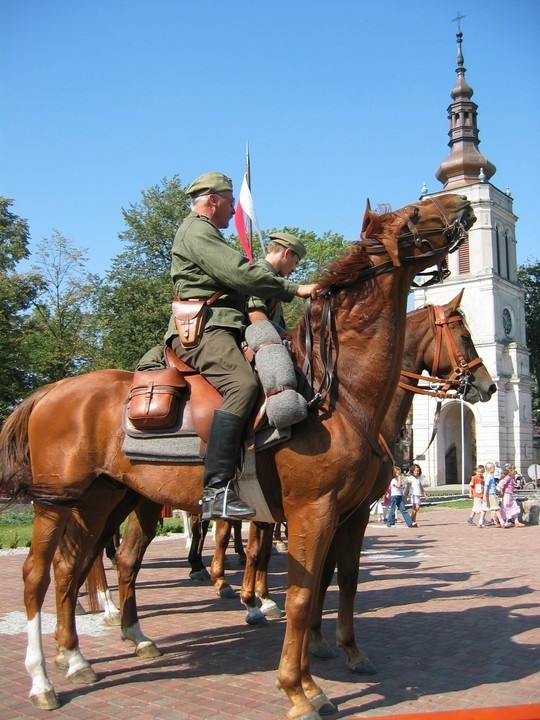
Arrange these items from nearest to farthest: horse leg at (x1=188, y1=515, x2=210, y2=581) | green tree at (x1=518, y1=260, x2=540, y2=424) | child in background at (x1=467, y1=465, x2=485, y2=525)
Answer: horse leg at (x1=188, y1=515, x2=210, y2=581)
child in background at (x1=467, y1=465, x2=485, y2=525)
green tree at (x1=518, y1=260, x2=540, y2=424)

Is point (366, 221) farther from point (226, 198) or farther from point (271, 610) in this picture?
point (271, 610)

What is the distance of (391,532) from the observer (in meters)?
20.0

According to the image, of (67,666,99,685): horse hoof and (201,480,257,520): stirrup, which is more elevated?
(201,480,257,520): stirrup

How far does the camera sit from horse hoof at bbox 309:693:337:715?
4.40 meters

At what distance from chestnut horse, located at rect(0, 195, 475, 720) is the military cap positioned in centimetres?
115

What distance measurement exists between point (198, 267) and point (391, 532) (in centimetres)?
1657

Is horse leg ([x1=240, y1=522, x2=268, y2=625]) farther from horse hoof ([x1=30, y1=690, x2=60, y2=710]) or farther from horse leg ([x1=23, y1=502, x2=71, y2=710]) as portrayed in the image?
horse hoof ([x1=30, y1=690, x2=60, y2=710])

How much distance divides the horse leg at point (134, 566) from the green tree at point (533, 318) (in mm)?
62908

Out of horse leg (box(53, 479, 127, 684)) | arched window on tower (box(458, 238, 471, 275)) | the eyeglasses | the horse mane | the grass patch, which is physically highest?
arched window on tower (box(458, 238, 471, 275))

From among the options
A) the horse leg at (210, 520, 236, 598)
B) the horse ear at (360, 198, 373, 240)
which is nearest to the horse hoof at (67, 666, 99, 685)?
the horse leg at (210, 520, 236, 598)

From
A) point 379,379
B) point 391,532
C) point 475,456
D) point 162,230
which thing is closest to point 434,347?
point 379,379

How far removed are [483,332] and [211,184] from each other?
49.1m

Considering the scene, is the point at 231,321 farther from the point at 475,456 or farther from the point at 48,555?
the point at 475,456

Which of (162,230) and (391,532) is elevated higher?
(162,230)
